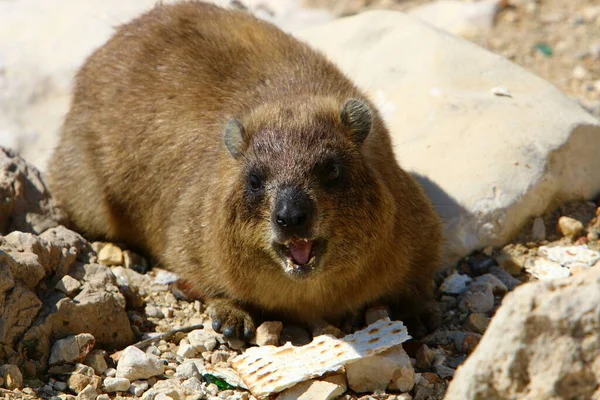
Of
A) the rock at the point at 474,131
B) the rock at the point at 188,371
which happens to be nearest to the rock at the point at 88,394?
the rock at the point at 188,371

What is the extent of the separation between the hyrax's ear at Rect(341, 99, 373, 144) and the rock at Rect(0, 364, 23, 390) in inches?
100

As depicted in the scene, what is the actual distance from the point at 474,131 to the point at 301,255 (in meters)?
2.74

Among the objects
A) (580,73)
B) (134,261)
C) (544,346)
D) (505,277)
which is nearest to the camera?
(544,346)

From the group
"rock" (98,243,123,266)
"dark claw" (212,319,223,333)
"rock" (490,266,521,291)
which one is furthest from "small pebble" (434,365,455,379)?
"rock" (98,243,123,266)

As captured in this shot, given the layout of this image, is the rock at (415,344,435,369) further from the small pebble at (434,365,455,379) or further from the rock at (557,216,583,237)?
the rock at (557,216,583,237)

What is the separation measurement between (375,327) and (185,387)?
51.3 inches

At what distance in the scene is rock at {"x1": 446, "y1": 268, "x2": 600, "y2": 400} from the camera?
154 inches

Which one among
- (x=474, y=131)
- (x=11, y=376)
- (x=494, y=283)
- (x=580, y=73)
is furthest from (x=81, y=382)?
(x=580, y=73)

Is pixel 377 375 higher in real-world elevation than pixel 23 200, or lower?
lower

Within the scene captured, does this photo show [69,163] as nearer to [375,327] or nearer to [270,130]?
[270,130]

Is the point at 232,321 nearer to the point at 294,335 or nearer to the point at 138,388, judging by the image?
the point at 294,335

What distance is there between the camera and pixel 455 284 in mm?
7059

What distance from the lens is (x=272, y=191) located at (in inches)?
220

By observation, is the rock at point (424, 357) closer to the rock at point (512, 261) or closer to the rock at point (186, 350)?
the rock at point (512, 261)
